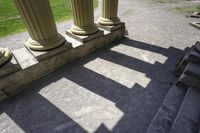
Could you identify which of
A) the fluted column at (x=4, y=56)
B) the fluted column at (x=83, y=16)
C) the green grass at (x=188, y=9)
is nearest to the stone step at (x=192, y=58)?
the fluted column at (x=83, y=16)

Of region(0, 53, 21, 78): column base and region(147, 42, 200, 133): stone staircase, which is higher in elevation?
region(0, 53, 21, 78): column base

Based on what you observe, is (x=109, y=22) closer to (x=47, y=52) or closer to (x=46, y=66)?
(x=47, y=52)

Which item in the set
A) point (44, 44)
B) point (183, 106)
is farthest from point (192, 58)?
point (44, 44)

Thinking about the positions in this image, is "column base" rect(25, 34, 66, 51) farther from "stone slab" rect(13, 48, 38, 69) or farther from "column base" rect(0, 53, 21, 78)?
"column base" rect(0, 53, 21, 78)

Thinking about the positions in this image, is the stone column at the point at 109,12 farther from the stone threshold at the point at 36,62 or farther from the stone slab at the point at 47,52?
the stone slab at the point at 47,52

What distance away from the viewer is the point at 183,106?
3.06 meters

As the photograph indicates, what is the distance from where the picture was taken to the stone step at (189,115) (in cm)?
270

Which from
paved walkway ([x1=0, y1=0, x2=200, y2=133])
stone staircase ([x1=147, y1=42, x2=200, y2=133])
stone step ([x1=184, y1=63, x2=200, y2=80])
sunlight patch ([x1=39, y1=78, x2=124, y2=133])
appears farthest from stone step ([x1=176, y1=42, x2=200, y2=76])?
sunlight patch ([x1=39, y1=78, x2=124, y2=133])

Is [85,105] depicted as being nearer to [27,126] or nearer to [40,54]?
[27,126]

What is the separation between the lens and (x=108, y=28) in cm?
564

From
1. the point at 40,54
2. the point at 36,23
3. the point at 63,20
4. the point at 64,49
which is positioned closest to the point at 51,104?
the point at 40,54

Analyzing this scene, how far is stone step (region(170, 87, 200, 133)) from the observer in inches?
106

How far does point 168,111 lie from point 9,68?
390 cm

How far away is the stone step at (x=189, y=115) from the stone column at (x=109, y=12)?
382 centimetres
